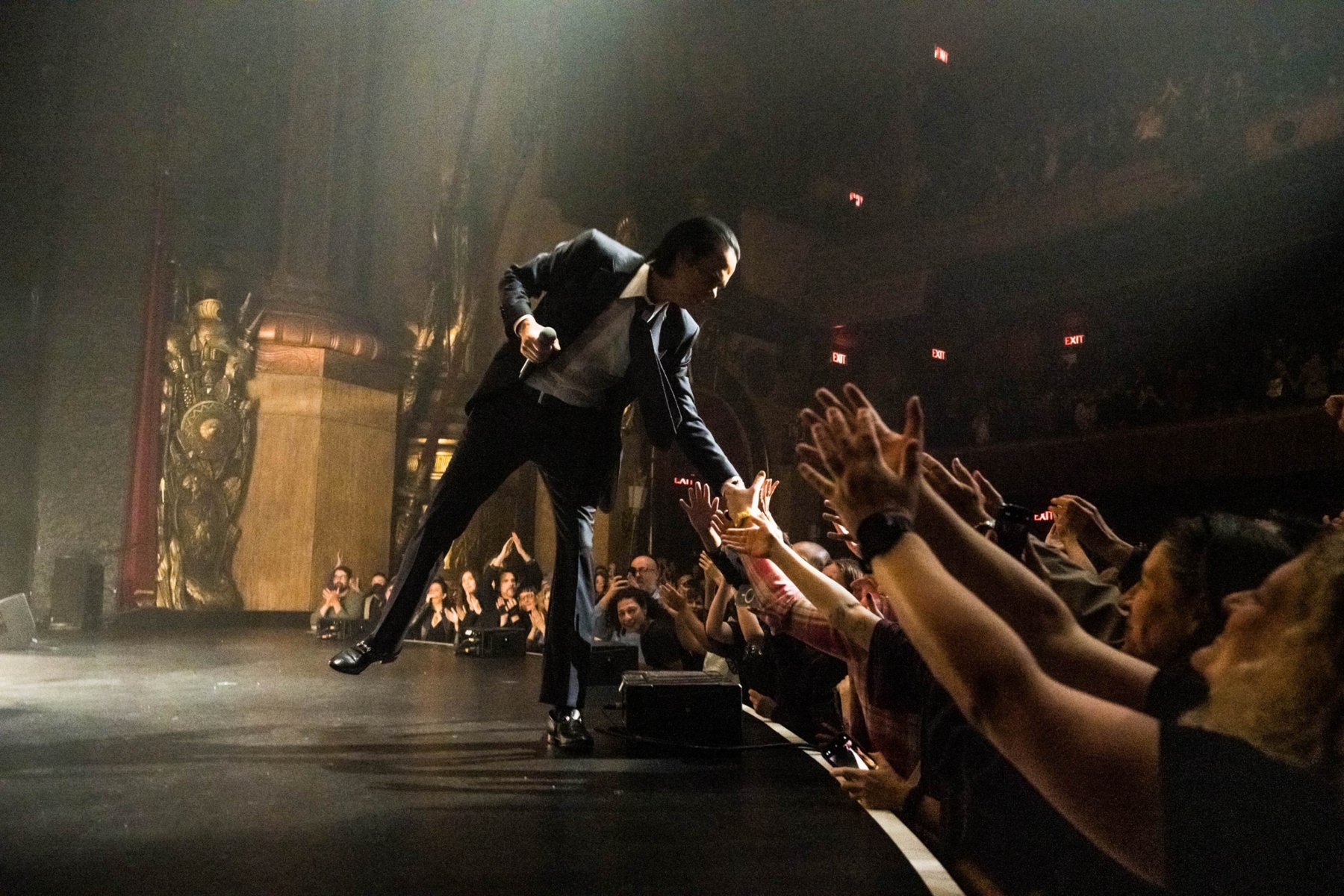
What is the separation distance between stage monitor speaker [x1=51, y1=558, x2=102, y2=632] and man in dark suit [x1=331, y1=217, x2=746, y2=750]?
15.9ft

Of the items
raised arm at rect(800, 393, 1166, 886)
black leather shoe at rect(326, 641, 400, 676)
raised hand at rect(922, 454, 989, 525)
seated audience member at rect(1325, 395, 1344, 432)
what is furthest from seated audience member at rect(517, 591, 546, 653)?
raised arm at rect(800, 393, 1166, 886)

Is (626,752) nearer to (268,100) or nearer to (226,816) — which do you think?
(226,816)

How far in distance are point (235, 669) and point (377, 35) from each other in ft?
22.2

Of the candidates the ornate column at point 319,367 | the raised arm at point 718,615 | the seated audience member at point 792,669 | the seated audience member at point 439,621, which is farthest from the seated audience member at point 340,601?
the seated audience member at point 792,669

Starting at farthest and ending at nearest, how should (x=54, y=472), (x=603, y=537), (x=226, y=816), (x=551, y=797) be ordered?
(x=603, y=537) → (x=54, y=472) → (x=551, y=797) → (x=226, y=816)

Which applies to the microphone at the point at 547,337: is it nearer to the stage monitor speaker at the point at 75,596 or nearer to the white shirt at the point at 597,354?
the white shirt at the point at 597,354

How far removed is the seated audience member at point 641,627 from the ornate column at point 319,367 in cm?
364

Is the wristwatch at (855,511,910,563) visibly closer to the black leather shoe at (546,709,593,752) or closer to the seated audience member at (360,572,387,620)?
the black leather shoe at (546,709,593,752)

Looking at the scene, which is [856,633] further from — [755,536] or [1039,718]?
[1039,718]

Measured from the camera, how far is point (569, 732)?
7.27 ft

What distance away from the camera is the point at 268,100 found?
27.0 feet

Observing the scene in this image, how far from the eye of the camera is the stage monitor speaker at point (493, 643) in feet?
16.4

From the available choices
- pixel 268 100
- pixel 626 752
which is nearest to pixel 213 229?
pixel 268 100

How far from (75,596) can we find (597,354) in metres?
5.45
